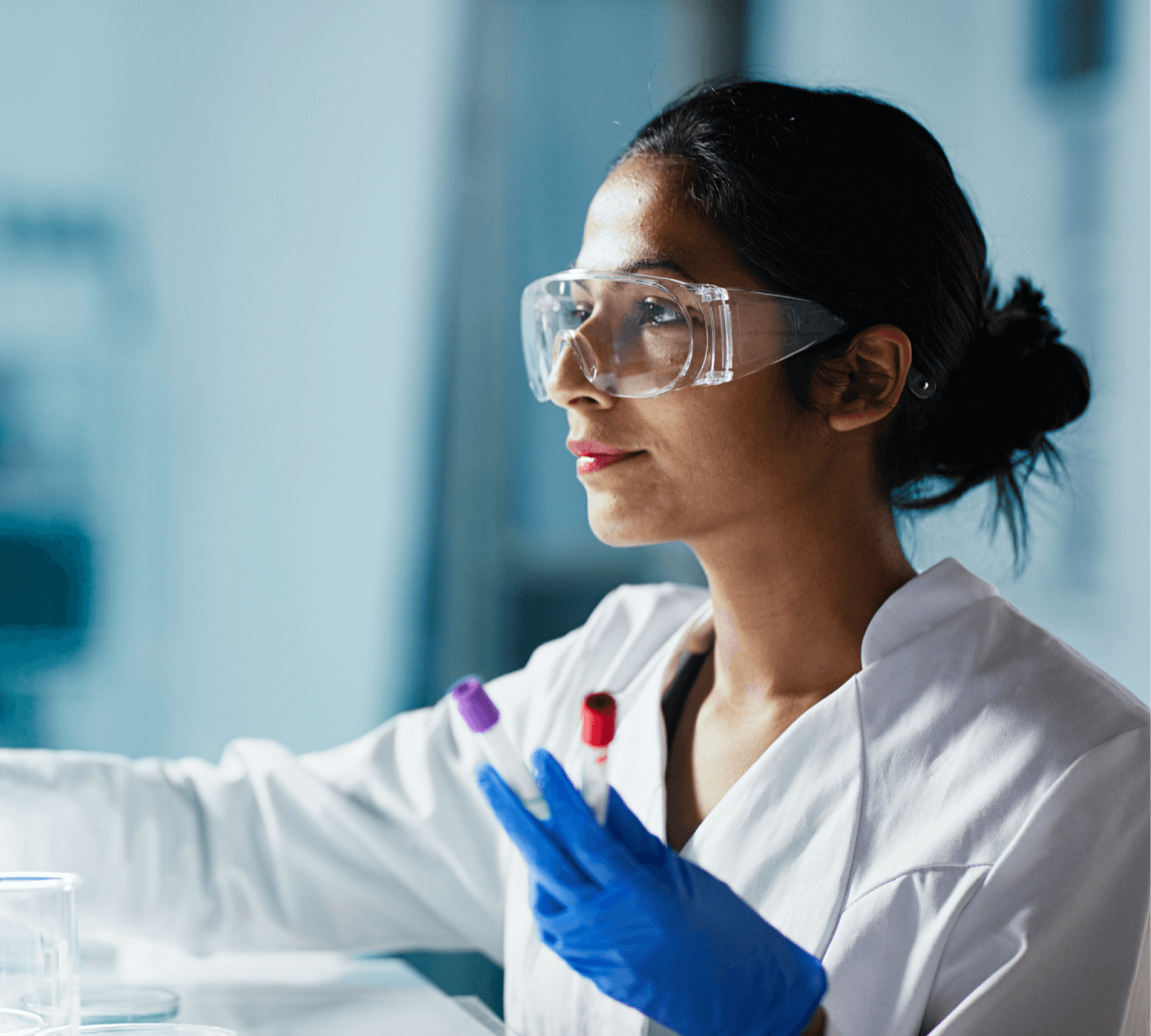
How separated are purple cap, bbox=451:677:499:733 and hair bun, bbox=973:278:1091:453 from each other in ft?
2.22

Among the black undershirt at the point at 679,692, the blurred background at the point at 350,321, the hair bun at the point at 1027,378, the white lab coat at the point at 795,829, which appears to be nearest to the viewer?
the white lab coat at the point at 795,829

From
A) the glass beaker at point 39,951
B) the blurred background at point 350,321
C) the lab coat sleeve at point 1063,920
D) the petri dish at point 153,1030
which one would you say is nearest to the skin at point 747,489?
the lab coat sleeve at point 1063,920

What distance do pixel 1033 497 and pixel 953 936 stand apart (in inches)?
52.0

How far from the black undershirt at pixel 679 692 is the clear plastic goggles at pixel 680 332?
39 centimetres

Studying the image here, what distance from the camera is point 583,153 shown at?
2160 mm

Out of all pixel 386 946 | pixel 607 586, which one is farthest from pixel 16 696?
pixel 607 586

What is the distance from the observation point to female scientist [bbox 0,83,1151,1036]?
87cm

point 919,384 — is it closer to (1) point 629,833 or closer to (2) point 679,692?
(2) point 679,692

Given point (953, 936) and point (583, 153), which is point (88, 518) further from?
point (953, 936)

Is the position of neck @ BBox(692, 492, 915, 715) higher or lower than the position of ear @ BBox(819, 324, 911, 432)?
lower

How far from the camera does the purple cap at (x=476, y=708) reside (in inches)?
32.2

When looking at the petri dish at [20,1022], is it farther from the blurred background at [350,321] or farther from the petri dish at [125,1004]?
the blurred background at [350,321]

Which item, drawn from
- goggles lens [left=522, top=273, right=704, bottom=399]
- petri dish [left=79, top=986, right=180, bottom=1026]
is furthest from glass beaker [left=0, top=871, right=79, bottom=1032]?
goggles lens [left=522, top=273, right=704, bottom=399]

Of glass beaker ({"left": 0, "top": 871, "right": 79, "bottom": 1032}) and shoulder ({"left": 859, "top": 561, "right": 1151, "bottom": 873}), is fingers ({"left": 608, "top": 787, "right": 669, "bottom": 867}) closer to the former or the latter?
shoulder ({"left": 859, "top": 561, "right": 1151, "bottom": 873})
